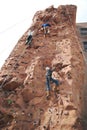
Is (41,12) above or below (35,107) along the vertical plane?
above

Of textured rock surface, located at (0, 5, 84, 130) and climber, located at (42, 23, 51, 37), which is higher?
climber, located at (42, 23, 51, 37)

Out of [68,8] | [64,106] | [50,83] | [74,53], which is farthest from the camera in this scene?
[68,8]

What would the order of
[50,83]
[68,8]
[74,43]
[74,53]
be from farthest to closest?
[68,8], [74,43], [74,53], [50,83]

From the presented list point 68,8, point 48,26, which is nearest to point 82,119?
point 48,26

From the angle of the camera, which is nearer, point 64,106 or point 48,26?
point 64,106

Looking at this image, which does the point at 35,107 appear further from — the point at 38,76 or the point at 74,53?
the point at 74,53

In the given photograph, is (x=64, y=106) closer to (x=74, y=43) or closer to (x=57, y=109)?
(x=57, y=109)

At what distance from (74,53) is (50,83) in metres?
3.92

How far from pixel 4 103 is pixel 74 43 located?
25.9 ft

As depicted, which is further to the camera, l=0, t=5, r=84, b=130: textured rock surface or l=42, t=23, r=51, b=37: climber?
l=42, t=23, r=51, b=37: climber

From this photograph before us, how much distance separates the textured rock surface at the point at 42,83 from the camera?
481 inches

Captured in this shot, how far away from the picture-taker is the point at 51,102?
13.4 metres

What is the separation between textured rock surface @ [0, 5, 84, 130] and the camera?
12.2m

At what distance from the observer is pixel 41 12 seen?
75.6 feet
